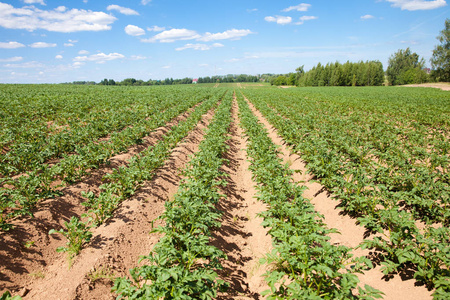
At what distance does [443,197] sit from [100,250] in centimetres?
703

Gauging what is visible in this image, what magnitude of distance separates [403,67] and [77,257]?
123306 mm

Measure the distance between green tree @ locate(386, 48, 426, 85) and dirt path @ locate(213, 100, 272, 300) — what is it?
10254 cm

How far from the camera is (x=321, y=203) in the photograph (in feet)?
21.3

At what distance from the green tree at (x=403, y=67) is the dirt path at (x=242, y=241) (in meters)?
103

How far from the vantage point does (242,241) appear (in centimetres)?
538

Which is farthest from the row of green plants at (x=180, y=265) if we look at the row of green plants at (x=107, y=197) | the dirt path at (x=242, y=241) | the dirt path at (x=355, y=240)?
the dirt path at (x=355, y=240)

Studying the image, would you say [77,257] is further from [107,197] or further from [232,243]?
[232,243]

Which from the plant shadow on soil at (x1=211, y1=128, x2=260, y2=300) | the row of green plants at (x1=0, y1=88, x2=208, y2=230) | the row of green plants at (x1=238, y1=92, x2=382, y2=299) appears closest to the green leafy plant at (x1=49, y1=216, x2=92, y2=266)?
the row of green plants at (x1=0, y1=88, x2=208, y2=230)

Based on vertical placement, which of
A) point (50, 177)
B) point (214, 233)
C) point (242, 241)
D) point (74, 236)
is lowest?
point (242, 241)

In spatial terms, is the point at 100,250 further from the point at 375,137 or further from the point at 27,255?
the point at 375,137

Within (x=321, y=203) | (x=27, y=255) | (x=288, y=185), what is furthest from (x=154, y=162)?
(x=321, y=203)

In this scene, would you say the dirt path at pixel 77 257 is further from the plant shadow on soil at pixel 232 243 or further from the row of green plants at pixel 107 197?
the plant shadow on soil at pixel 232 243

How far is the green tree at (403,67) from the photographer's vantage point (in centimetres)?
8319

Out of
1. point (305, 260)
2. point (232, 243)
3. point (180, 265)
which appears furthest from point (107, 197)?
point (305, 260)
